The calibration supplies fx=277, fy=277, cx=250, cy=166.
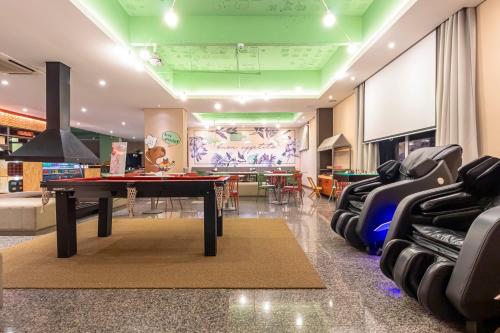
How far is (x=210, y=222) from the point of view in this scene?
11.0 ft

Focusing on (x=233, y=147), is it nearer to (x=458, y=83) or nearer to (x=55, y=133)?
(x=55, y=133)

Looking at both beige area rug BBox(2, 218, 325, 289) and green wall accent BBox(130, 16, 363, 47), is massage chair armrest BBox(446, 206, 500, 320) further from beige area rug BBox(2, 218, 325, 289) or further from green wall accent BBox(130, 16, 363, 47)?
green wall accent BBox(130, 16, 363, 47)

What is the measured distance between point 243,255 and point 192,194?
977 millimetres

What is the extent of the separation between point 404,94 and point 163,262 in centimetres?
533

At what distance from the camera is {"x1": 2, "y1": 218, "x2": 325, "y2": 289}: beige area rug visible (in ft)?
8.62

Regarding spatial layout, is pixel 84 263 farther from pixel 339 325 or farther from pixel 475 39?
pixel 475 39

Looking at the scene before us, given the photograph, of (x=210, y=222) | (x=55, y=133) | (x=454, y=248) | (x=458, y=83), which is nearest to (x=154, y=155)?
(x=55, y=133)

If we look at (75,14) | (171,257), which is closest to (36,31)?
(75,14)

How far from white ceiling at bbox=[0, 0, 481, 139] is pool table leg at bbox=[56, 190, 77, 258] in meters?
2.51

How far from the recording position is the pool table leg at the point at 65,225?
3.34 metres

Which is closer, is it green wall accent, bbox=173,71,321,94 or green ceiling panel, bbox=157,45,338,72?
green ceiling panel, bbox=157,45,338,72

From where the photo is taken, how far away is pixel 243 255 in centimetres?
340

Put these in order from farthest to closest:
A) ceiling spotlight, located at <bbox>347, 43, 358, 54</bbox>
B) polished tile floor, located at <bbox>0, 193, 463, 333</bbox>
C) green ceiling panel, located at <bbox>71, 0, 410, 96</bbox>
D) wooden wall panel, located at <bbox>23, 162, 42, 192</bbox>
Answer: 1. wooden wall panel, located at <bbox>23, 162, 42, 192</bbox>
2. ceiling spotlight, located at <bbox>347, 43, 358, 54</bbox>
3. green ceiling panel, located at <bbox>71, 0, 410, 96</bbox>
4. polished tile floor, located at <bbox>0, 193, 463, 333</bbox>

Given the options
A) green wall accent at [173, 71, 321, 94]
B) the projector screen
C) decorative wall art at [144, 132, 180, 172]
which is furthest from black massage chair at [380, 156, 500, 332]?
decorative wall art at [144, 132, 180, 172]
